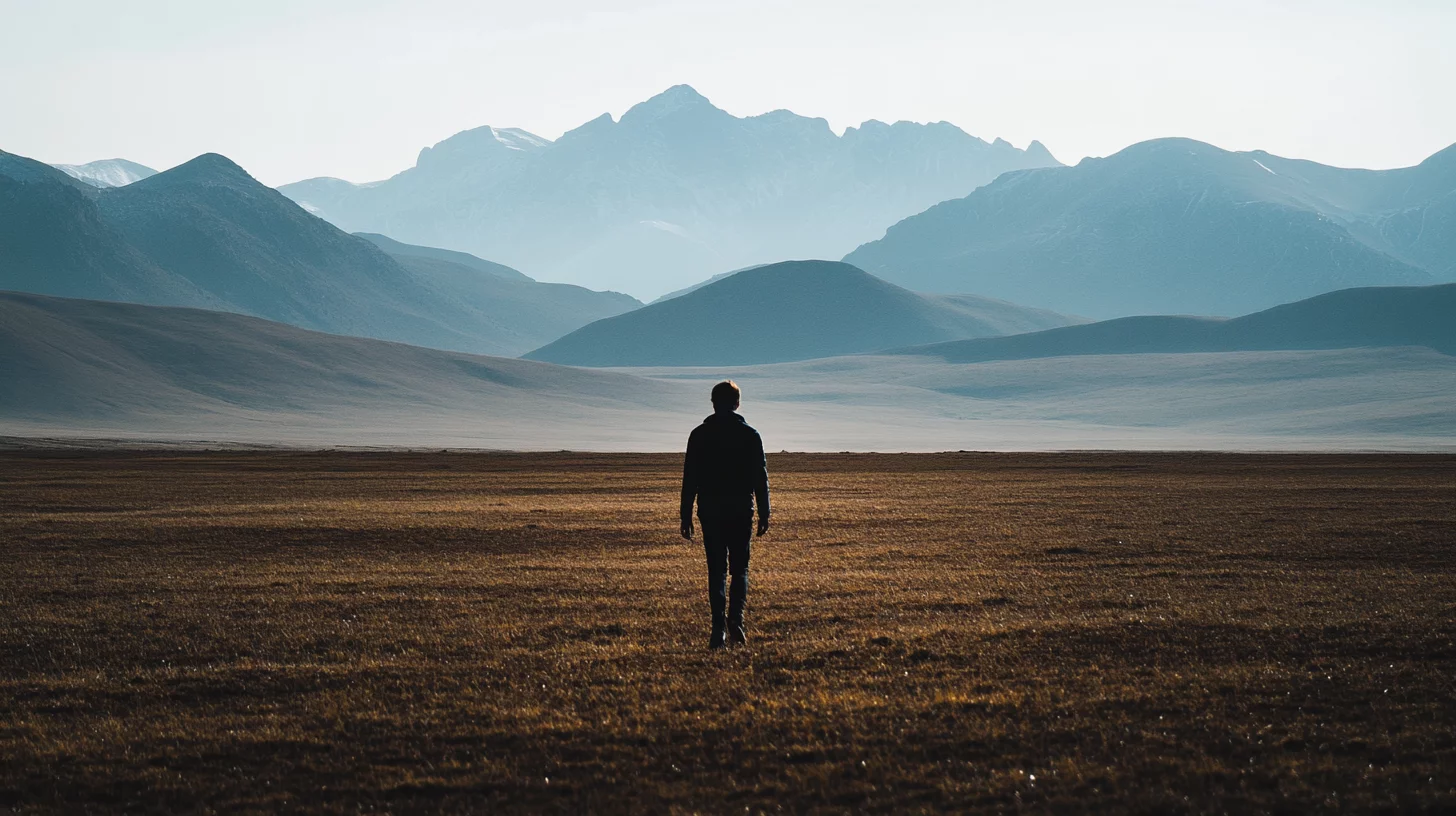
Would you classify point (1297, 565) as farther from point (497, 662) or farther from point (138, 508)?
point (138, 508)

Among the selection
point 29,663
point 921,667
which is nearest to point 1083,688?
point 921,667

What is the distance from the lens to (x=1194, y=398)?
188375 mm

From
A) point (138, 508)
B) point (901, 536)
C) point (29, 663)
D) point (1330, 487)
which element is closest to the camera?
point (29, 663)

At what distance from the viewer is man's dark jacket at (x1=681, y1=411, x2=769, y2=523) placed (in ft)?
42.7

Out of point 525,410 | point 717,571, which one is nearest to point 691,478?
point 717,571

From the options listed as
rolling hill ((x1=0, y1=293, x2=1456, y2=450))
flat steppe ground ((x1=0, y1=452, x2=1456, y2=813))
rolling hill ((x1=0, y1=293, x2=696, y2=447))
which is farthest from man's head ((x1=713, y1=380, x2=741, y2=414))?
rolling hill ((x1=0, y1=293, x2=696, y2=447))

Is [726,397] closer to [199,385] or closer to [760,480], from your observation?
[760,480]

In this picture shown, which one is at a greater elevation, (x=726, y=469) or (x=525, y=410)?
(x=525, y=410)

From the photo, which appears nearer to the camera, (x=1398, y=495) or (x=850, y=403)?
(x=1398, y=495)

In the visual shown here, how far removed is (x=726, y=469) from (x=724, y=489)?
0.21 m

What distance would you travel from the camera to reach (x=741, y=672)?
1201 centimetres

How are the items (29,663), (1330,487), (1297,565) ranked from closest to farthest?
(29,663) → (1297,565) → (1330,487)

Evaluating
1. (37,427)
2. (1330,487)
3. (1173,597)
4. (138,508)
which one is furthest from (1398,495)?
(37,427)

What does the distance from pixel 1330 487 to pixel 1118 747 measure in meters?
40.6
